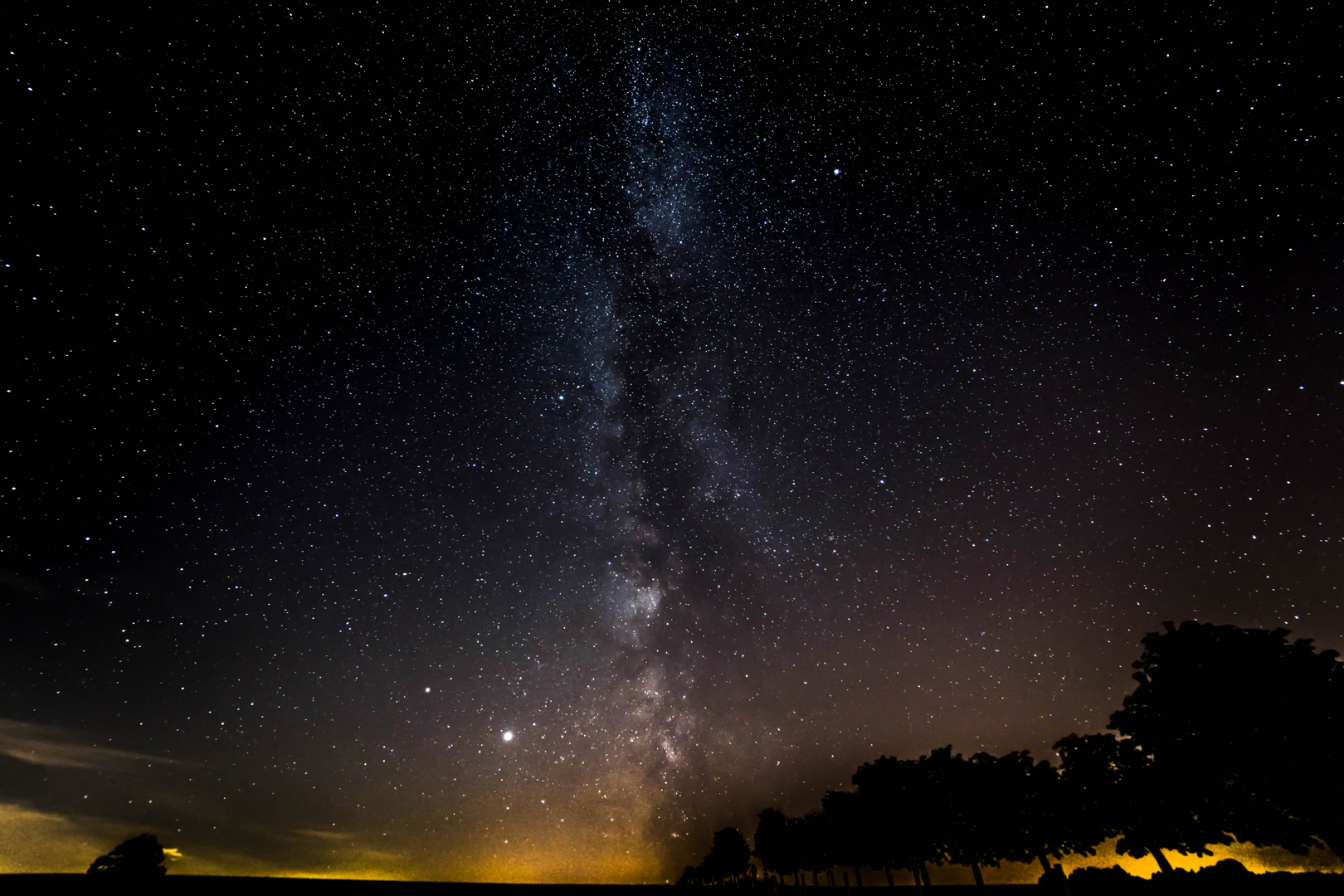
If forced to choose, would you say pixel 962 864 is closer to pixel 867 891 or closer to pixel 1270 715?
pixel 867 891

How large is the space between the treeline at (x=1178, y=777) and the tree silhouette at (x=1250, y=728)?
3cm

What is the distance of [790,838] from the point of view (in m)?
50.2

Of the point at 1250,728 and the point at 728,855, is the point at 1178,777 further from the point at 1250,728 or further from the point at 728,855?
the point at 728,855

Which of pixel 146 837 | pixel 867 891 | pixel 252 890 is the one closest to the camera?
pixel 252 890

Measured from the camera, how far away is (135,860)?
39250 millimetres

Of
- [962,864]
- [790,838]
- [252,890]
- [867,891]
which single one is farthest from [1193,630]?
[252,890]

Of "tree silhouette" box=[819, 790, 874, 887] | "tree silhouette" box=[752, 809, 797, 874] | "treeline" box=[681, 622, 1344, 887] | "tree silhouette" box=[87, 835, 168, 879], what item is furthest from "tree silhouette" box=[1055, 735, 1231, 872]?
"tree silhouette" box=[87, 835, 168, 879]

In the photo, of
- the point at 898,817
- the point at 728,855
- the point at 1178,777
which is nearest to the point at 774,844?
the point at 728,855

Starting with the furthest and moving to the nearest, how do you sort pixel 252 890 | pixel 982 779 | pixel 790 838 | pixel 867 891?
pixel 790 838 < pixel 867 891 < pixel 252 890 < pixel 982 779

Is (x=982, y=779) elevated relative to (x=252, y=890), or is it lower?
elevated

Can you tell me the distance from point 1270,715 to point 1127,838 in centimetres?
993

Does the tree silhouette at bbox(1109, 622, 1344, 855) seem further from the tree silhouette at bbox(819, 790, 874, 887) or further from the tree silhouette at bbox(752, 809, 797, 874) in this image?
the tree silhouette at bbox(752, 809, 797, 874)

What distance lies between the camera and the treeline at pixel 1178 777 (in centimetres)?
1588

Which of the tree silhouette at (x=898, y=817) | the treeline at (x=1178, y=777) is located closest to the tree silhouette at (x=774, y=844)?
the tree silhouette at (x=898, y=817)
